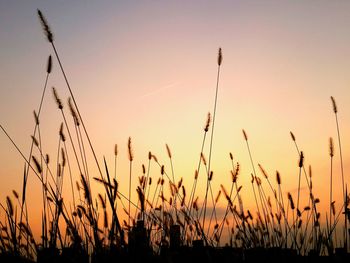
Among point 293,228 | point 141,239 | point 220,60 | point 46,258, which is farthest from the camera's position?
point 293,228

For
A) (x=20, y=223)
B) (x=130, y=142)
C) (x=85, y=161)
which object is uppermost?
(x=130, y=142)

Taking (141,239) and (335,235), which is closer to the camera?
(141,239)

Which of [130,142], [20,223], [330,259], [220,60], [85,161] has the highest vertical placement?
[220,60]

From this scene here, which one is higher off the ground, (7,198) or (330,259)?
(7,198)

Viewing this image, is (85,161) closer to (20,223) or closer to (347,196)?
(20,223)

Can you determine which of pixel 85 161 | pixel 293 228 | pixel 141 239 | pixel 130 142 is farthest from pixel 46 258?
pixel 293 228

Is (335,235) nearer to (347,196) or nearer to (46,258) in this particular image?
(347,196)

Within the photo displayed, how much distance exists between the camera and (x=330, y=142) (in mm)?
5156

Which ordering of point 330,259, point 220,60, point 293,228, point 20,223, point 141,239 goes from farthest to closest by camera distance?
point 293,228 < point 220,60 < point 20,223 < point 330,259 < point 141,239

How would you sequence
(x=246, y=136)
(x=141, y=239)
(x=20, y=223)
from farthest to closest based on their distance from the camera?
1. (x=246, y=136)
2. (x=20, y=223)
3. (x=141, y=239)

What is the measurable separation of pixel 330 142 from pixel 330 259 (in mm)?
1848

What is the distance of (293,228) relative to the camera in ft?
16.4

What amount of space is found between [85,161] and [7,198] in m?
0.94

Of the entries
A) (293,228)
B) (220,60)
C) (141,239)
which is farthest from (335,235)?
(141,239)
